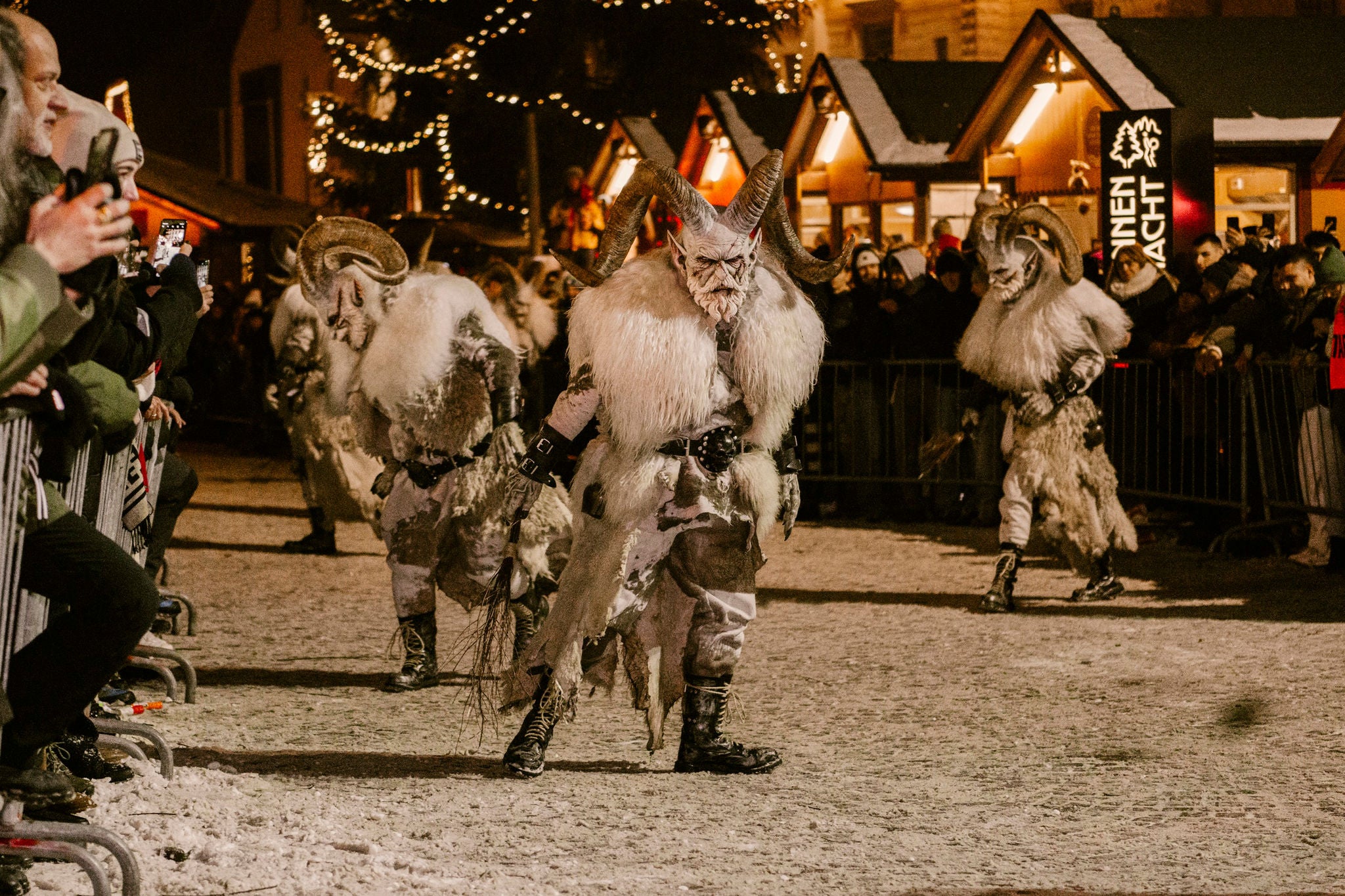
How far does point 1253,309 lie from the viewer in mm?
12008

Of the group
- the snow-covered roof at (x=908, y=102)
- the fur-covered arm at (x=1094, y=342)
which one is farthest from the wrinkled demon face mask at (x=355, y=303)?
the snow-covered roof at (x=908, y=102)

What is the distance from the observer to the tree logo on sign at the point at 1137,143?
15.5m

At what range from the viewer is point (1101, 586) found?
1040cm

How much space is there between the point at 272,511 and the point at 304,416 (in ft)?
11.5

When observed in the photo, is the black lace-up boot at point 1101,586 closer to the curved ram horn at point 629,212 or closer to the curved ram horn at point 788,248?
the curved ram horn at point 788,248

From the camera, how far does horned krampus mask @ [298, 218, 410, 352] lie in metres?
8.19

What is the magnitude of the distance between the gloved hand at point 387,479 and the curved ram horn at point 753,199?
8.83 ft

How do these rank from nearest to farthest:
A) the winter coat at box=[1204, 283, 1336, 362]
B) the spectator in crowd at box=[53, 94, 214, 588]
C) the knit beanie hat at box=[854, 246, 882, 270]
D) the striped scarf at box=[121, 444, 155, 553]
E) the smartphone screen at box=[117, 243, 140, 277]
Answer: the spectator in crowd at box=[53, 94, 214, 588], the smartphone screen at box=[117, 243, 140, 277], the striped scarf at box=[121, 444, 155, 553], the winter coat at box=[1204, 283, 1336, 362], the knit beanie hat at box=[854, 246, 882, 270]

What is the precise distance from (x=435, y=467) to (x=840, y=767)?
2719 millimetres

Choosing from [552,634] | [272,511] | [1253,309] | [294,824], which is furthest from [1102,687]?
[272,511]

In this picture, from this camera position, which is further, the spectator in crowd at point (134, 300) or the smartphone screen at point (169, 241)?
the smartphone screen at point (169, 241)

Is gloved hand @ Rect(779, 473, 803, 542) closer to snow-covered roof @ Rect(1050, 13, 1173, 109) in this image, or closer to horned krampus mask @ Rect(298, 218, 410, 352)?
horned krampus mask @ Rect(298, 218, 410, 352)

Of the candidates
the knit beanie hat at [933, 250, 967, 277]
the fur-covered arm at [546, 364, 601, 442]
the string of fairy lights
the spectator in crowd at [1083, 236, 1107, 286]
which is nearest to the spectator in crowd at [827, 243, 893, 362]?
the knit beanie hat at [933, 250, 967, 277]

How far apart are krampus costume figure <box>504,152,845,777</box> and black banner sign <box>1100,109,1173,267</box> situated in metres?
9.18
